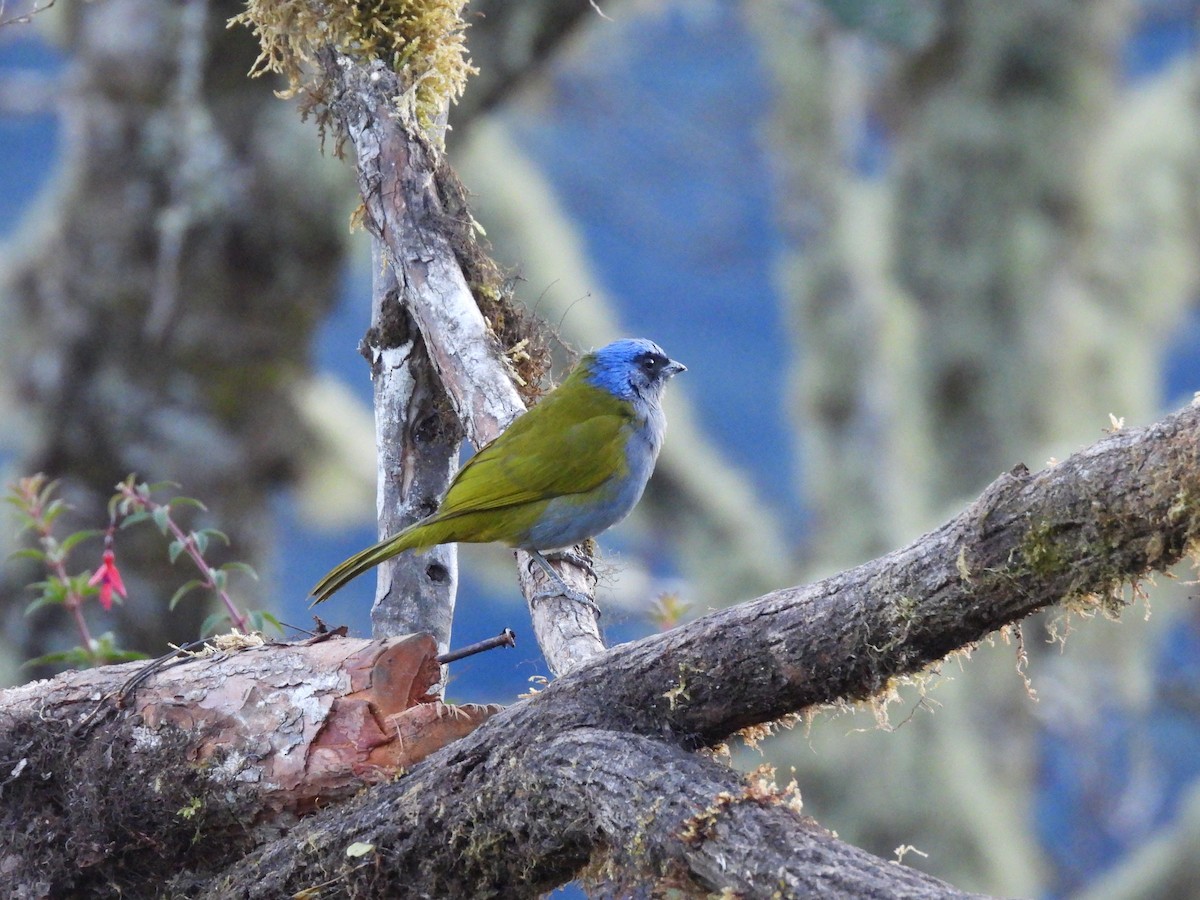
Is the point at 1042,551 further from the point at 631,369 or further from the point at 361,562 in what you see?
the point at 631,369

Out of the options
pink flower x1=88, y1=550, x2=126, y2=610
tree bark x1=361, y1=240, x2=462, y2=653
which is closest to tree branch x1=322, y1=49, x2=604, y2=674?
tree bark x1=361, y1=240, x2=462, y2=653

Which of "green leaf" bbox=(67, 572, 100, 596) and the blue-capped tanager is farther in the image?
the blue-capped tanager

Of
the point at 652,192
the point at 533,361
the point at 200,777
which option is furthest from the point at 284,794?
the point at 652,192

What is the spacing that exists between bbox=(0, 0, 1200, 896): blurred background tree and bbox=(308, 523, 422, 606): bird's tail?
10.8ft

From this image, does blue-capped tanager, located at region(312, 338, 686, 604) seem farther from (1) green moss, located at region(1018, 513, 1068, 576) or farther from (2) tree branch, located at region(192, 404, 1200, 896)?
(1) green moss, located at region(1018, 513, 1068, 576)

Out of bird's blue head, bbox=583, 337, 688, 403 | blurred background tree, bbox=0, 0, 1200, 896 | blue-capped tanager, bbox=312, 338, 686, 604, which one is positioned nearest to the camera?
blue-capped tanager, bbox=312, 338, 686, 604

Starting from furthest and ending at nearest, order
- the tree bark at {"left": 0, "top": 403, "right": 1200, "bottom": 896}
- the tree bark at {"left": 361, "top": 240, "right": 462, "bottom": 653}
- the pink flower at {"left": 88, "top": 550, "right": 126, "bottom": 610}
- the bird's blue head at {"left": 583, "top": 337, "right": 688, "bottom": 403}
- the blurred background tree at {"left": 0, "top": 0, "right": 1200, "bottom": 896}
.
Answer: the blurred background tree at {"left": 0, "top": 0, "right": 1200, "bottom": 896} < the bird's blue head at {"left": 583, "top": 337, "right": 688, "bottom": 403} < the tree bark at {"left": 361, "top": 240, "right": 462, "bottom": 653} < the pink flower at {"left": 88, "top": 550, "right": 126, "bottom": 610} < the tree bark at {"left": 0, "top": 403, "right": 1200, "bottom": 896}

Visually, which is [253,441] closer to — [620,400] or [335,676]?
[620,400]

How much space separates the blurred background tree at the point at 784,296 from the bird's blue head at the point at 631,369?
106 inches

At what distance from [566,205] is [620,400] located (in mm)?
9102

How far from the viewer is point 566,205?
1277 centimetres

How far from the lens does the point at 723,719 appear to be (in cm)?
221

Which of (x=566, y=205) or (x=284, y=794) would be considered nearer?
(x=284, y=794)

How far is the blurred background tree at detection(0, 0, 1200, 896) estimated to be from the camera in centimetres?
626
